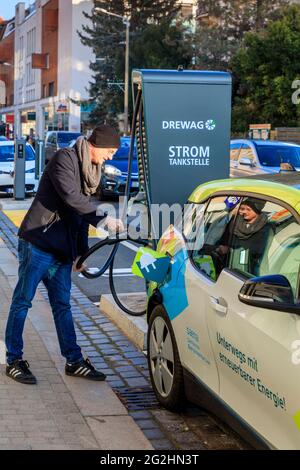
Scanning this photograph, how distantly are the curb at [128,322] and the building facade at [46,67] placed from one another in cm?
3982

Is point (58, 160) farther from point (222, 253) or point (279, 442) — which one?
point (279, 442)

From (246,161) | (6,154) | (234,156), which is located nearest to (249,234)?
(246,161)

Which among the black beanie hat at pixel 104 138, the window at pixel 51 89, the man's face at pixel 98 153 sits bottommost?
the man's face at pixel 98 153

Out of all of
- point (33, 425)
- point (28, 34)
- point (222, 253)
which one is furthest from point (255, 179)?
point (28, 34)

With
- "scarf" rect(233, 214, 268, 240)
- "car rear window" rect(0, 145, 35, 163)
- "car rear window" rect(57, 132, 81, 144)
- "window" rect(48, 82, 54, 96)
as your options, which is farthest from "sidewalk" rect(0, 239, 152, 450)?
"window" rect(48, 82, 54, 96)

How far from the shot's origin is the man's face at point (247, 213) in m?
3.95

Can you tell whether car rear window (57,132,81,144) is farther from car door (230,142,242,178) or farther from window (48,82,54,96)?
window (48,82,54,96)

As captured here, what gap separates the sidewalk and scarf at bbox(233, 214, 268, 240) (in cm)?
132

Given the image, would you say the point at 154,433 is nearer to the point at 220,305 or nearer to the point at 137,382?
the point at 137,382

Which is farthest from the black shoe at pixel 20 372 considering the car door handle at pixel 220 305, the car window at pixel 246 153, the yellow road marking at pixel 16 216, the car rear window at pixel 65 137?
the car rear window at pixel 65 137

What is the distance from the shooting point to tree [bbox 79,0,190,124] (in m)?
46.4

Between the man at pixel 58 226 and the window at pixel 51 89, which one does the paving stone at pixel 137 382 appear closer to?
the man at pixel 58 226

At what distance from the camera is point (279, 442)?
3.11 meters

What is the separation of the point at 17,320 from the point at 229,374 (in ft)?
6.43
